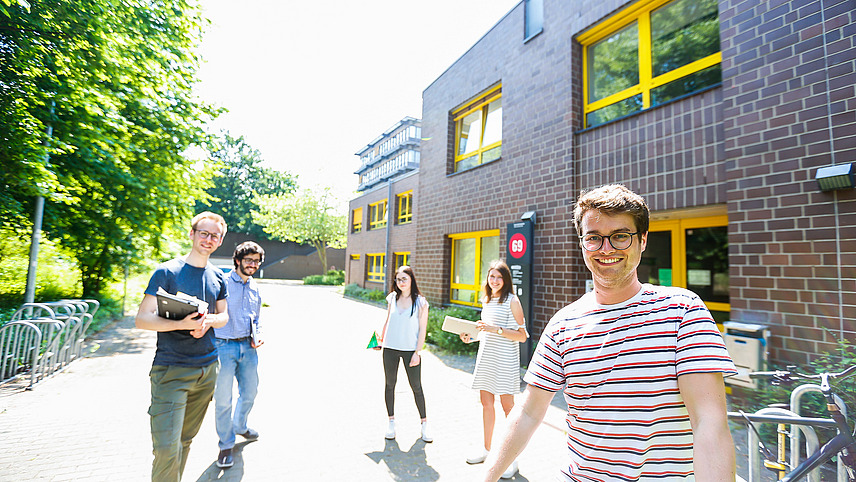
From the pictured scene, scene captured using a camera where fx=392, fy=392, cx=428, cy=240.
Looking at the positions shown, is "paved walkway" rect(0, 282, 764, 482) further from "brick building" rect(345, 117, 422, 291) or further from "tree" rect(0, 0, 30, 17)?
"brick building" rect(345, 117, 422, 291)

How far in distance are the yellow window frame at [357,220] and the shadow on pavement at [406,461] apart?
2098 centimetres

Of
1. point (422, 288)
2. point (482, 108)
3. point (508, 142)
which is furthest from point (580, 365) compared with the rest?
point (422, 288)

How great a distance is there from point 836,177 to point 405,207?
52.8ft

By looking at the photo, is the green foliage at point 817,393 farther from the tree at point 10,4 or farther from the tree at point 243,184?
the tree at point 243,184

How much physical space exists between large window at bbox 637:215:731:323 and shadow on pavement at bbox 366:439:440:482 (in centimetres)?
441

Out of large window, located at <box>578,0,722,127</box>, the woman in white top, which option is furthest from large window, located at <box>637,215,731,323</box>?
the woman in white top

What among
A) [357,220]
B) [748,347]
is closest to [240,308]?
[748,347]

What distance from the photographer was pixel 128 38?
743cm

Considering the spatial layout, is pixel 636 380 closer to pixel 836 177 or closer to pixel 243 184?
pixel 836 177

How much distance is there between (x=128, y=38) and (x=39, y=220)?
3.76 meters

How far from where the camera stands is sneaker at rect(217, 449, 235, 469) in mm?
3414

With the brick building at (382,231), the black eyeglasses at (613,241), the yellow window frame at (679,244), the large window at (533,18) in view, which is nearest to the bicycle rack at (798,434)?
the black eyeglasses at (613,241)

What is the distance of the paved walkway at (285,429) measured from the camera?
3.40 metres

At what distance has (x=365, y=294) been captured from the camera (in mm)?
20438
